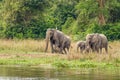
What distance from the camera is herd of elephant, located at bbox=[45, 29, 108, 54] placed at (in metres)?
33.7

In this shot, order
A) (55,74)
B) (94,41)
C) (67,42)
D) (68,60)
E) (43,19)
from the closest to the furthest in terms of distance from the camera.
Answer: (55,74) < (68,60) < (94,41) < (67,42) < (43,19)

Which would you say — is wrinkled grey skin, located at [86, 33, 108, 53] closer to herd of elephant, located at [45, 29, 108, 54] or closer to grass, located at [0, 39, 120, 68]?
herd of elephant, located at [45, 29, 108, 54]

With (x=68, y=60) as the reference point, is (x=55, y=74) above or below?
above

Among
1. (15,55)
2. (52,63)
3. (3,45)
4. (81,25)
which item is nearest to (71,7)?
(81,25)

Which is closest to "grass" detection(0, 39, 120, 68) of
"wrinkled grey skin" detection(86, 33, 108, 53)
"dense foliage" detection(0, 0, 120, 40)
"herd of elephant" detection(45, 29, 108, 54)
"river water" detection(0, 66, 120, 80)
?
"river water" detection(0, 66, 120, 80)

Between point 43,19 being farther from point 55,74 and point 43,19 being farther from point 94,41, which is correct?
point 55,74

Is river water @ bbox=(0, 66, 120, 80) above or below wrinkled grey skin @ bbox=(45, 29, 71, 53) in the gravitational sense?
above

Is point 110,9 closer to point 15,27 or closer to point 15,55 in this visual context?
point 15,27

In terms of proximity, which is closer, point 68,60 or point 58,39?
point 68,60

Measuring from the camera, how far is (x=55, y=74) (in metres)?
21.5

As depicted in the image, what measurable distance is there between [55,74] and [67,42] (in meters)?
13.6

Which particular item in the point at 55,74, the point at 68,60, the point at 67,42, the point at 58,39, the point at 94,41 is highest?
the point at 55,74

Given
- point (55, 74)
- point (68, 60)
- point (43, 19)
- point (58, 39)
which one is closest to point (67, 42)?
point (58, 39)

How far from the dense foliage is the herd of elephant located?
13516 mm
